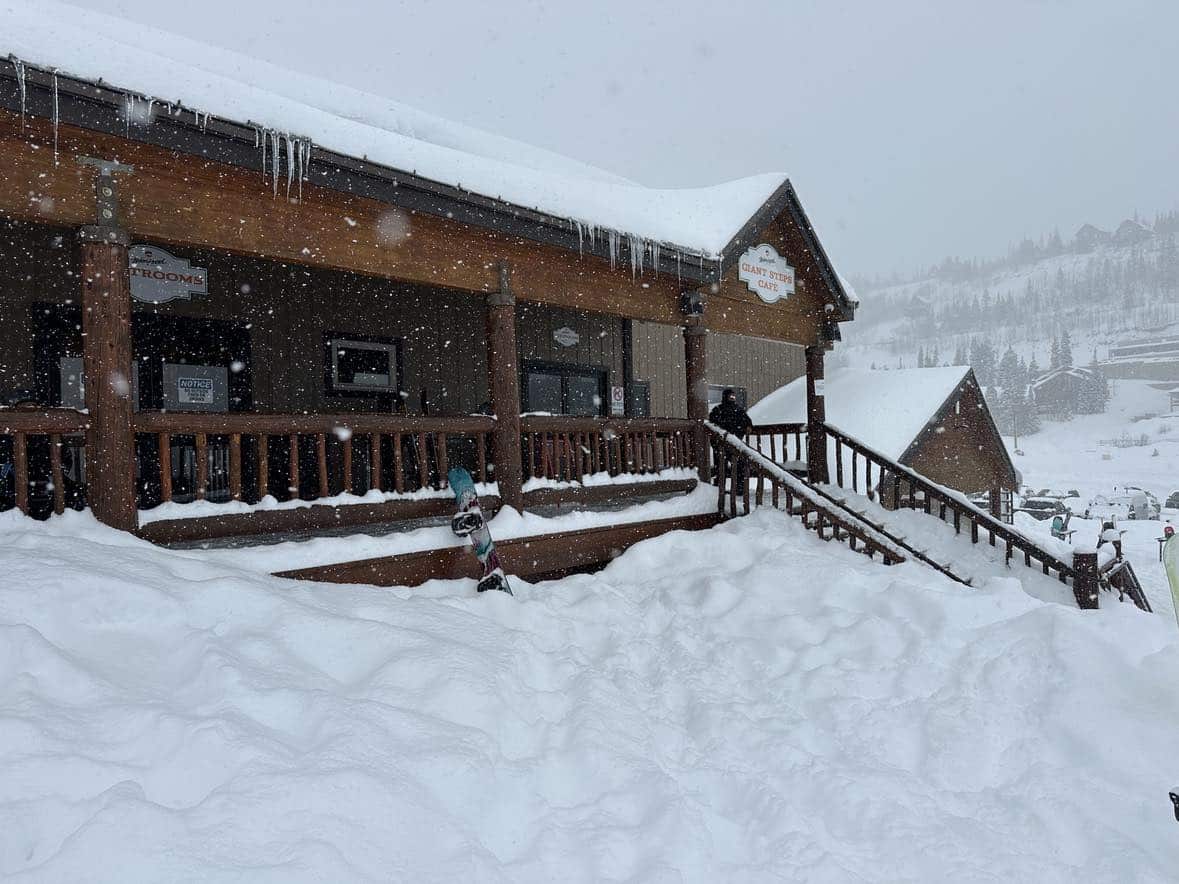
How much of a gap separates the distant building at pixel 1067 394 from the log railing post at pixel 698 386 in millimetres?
142555

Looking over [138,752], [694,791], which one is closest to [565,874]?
[694,791]

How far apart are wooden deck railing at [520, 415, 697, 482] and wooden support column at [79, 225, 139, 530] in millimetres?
3560

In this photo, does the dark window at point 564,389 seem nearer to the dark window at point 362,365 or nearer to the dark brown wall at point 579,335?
the dark brown wall at point 579,335

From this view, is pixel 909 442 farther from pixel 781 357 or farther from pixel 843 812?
pixel 843 812

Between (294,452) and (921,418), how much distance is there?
16367 mm

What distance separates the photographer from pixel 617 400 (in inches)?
506

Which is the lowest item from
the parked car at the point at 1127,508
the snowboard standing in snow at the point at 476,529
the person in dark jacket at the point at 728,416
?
the parked car at the point at 1127,508

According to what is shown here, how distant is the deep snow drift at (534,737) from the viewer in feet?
8.14

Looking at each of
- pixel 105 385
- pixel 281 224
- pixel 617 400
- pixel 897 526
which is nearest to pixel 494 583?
pixel 105 385

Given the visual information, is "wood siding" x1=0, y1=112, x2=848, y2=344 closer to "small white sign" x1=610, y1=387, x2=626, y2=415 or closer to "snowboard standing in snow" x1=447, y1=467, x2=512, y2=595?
"snowboard standing in snow" x1=447, y1=467, x2=512, y2=595

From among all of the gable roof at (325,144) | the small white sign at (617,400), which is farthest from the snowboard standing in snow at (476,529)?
the small white sign at (617,400)

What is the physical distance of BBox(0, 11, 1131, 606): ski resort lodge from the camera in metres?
4.71

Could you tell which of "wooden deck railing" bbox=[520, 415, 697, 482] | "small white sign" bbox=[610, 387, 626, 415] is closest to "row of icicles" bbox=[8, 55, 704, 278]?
"wooden deck railing" bbox=[520, 415, 697, 482]

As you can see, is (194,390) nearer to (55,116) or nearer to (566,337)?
(55,116)
